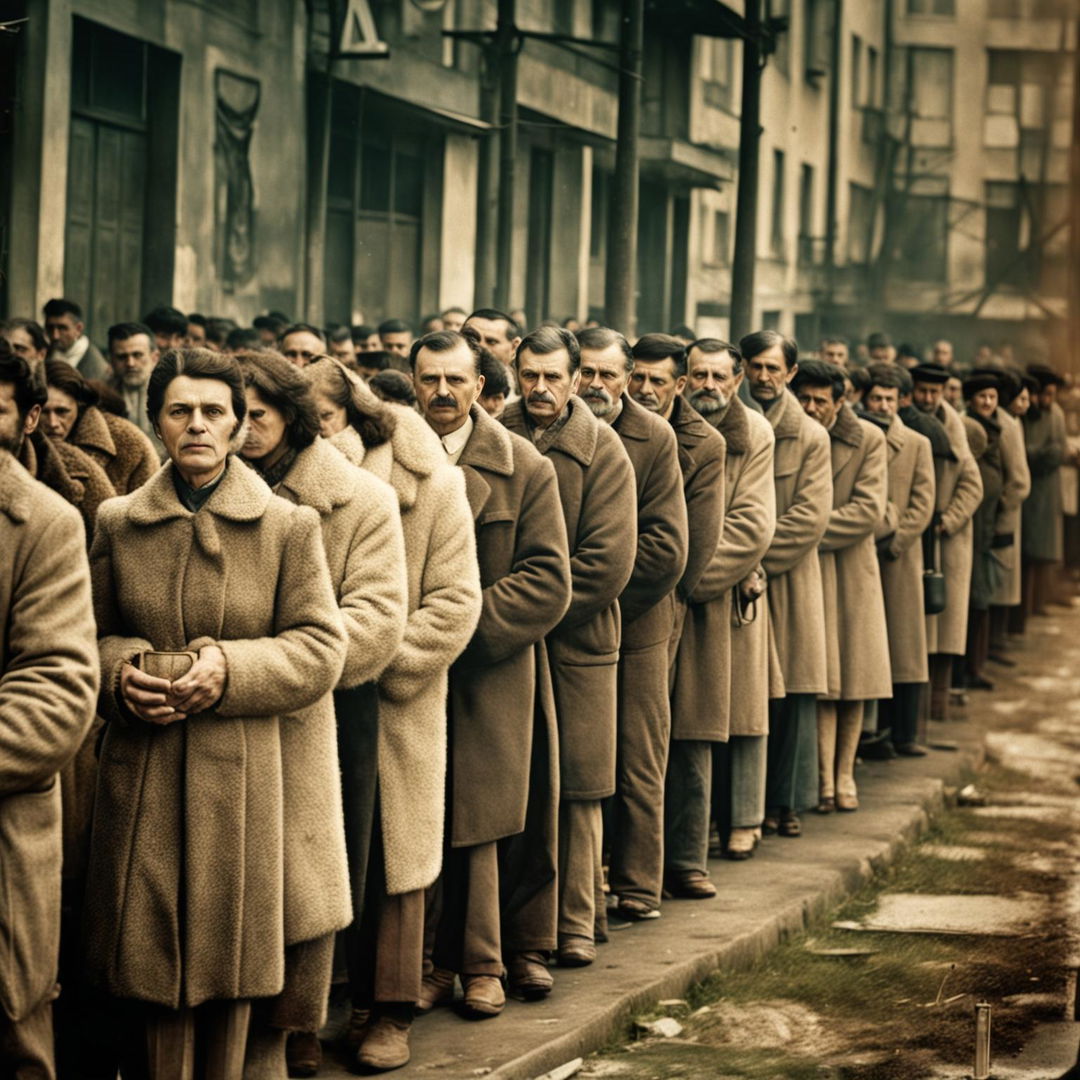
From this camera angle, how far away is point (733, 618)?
9422 mm

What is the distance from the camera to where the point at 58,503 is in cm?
483

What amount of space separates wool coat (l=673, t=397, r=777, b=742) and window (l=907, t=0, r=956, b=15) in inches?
1742

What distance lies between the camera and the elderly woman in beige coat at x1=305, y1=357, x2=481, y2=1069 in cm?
634

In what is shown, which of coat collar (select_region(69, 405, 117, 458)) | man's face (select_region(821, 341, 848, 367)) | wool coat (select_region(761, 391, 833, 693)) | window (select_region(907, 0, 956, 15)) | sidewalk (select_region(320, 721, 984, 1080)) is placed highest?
window (select_region(907, 0, 956, 15))

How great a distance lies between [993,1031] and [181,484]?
3.34 meters

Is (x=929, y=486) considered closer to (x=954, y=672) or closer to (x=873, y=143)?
(x=954, y=672)

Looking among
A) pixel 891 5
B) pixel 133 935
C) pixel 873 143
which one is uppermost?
pixel 891 5

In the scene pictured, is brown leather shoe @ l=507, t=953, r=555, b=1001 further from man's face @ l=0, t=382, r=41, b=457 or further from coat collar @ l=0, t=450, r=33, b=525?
coat collar @ l=0, t=450, r=33, b=525

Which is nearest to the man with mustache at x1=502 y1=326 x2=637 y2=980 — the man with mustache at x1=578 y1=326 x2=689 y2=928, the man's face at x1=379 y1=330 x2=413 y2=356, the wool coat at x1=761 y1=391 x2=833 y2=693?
the man with mustache at x1=578 y1=326 x2=689 y2=928

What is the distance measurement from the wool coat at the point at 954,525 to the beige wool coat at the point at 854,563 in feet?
5.91

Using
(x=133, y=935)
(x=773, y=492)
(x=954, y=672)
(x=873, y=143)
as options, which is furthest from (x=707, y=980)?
(x=873, y=143)

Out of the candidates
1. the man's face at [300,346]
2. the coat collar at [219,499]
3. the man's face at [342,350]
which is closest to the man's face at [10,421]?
the coat collar at [219,499]

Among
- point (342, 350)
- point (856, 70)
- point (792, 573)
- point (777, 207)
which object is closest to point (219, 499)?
point (792, 573)

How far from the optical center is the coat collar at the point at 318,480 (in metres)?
5.82
